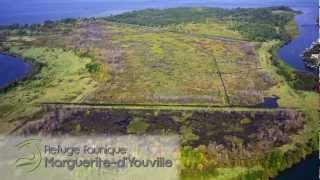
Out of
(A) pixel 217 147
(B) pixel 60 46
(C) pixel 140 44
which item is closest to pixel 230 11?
(C) pixel 140 44

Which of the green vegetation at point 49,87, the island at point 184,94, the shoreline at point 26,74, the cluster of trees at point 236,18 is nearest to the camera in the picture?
the island at point 184,94

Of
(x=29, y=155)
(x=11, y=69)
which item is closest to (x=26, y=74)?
(x=11, y=69)

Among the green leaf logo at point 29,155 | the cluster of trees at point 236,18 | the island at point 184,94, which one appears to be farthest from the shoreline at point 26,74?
the cluster of trees at point 236,18

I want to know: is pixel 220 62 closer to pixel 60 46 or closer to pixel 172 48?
pixel 172 48

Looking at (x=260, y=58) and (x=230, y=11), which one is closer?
(x=260, y=58)

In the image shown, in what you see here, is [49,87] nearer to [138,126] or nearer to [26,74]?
[26,74]

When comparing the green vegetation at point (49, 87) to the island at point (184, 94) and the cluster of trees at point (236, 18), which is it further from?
the cluster of trees at point (236, 18)
